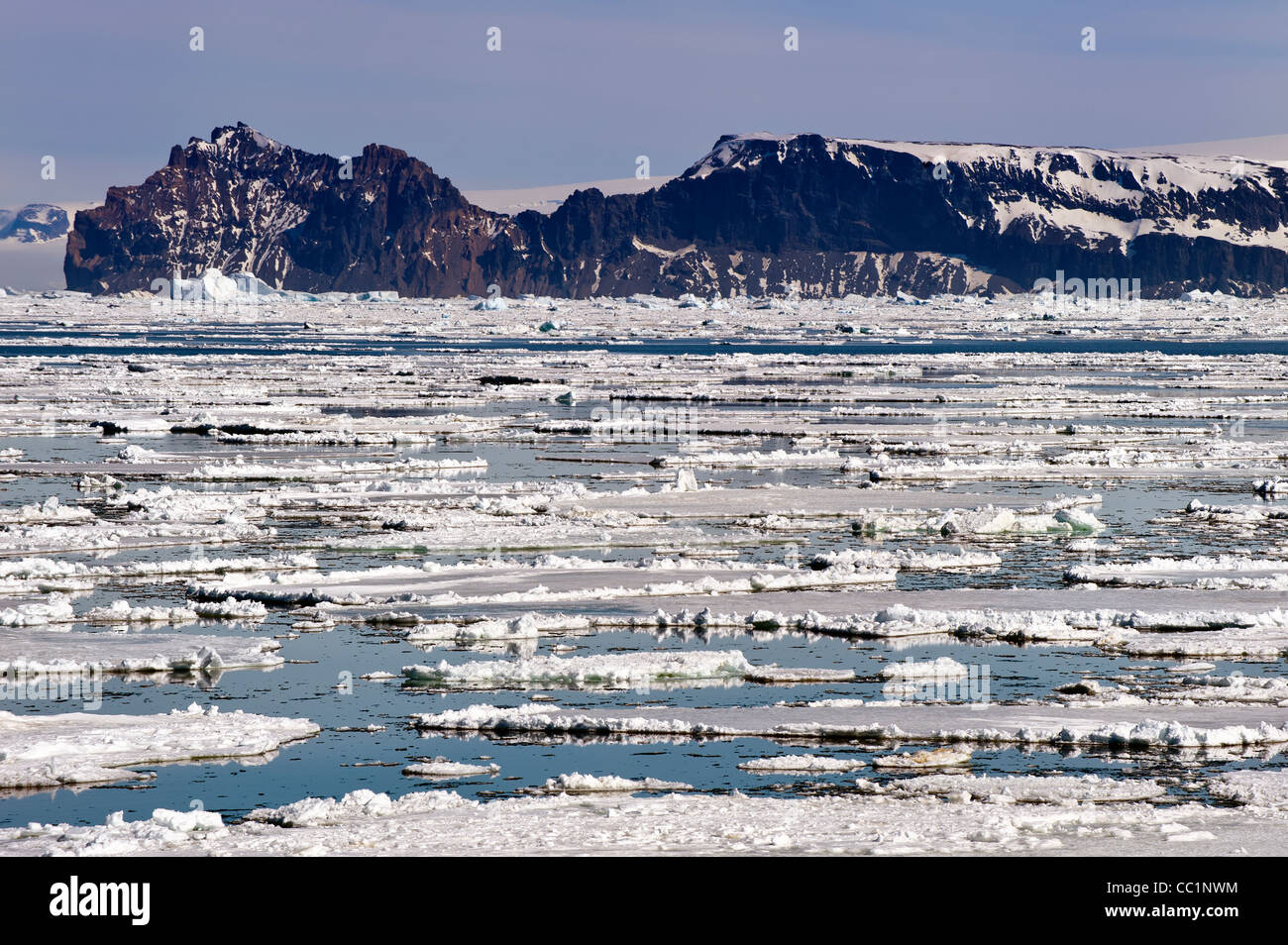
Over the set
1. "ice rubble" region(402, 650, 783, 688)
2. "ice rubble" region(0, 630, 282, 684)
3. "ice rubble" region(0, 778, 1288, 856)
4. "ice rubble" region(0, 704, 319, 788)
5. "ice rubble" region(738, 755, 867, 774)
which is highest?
"ice rubble" region(0, 630, 282, 684)

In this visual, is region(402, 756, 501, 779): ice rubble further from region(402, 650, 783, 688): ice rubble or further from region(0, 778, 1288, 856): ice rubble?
region(402, 650, 783, 688): ice rubble

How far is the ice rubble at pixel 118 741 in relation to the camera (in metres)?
9.83

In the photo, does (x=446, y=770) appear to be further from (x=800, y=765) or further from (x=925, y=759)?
(x=925, y=759)

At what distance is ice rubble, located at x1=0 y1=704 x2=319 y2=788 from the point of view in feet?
32.2

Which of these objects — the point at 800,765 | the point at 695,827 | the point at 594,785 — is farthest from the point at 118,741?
the point at 800,765

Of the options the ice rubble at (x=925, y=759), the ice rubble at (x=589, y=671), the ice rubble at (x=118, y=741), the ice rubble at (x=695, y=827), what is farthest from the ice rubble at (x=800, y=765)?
the ice rubble at (x=118, y=741)

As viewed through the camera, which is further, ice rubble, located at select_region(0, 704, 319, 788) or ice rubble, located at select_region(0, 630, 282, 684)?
ice rubble, located at select_region(0, 630, 282, 684)

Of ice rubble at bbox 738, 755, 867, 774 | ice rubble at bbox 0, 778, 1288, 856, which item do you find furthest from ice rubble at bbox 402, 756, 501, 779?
ice rubble at bbox 738, 755, 867, 774

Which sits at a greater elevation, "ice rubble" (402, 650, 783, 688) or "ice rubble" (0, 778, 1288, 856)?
"ice rubble" (402, 650, 783, 688)

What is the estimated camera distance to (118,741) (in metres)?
10.4

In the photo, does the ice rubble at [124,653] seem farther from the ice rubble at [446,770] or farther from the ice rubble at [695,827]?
the ice rubble at [695,827]

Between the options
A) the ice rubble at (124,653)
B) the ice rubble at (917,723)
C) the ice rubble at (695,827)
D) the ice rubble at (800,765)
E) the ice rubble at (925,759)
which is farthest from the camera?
the ice rubble at (124,653)

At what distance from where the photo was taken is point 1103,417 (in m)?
37.1
